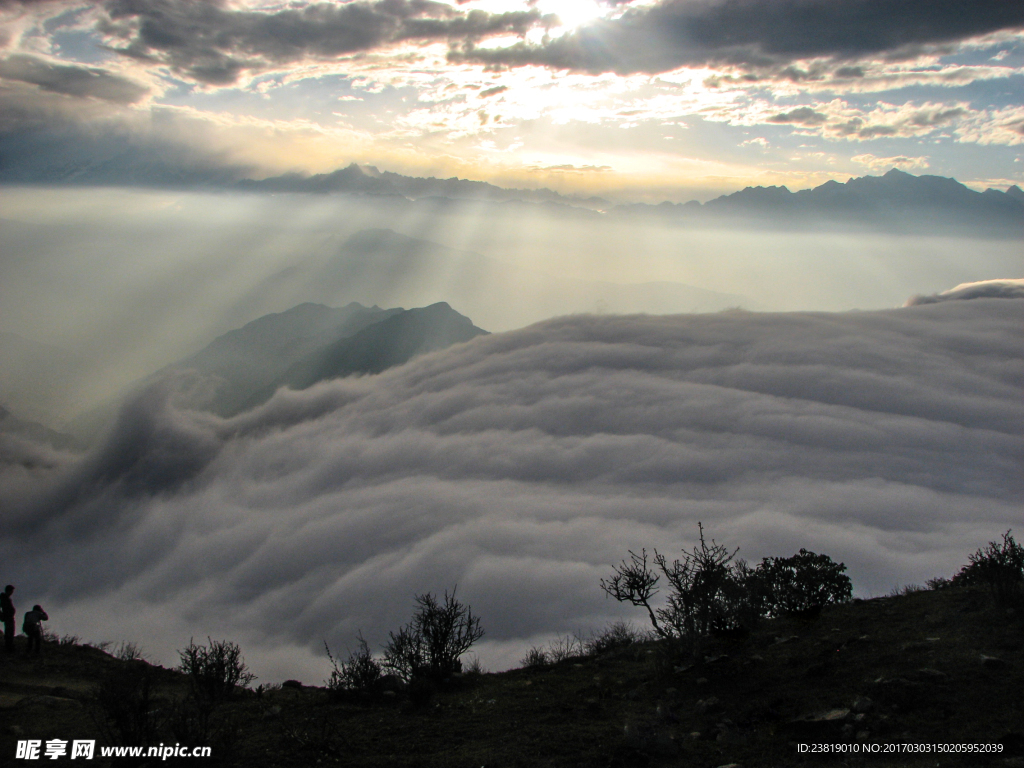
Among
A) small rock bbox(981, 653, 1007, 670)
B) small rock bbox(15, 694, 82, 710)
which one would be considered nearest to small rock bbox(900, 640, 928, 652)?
small rock bbox(981, 653, 1007, 670)

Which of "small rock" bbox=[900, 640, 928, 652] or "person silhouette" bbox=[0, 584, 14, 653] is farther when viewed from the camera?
"person silhouette" bbox=[0, 584, 14, 653]

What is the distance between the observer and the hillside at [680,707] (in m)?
9.44

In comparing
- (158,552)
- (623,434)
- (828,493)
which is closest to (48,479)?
(158,552)

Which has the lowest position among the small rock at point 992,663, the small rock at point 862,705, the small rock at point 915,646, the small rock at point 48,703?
the small rock at point 862,705

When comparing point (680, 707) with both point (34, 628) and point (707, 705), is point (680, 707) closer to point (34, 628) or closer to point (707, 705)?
point (707, 705)

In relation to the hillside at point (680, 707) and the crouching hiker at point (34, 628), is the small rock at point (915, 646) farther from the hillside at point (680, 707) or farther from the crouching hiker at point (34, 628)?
the crouching hiker at point (34, 628)

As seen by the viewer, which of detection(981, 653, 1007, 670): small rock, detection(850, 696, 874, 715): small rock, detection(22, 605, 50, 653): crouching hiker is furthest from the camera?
detection(22, 605, 50, 653): crouching hiker

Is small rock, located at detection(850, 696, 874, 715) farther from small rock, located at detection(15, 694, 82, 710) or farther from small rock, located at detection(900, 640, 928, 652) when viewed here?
small rock, located at detection(15, 694, 82, 710)

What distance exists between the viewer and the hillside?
31.0ft

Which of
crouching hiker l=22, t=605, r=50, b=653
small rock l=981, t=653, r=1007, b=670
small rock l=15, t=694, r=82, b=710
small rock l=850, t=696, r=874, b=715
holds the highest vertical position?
crouching hiker l=22, t=605, r=50, b=653

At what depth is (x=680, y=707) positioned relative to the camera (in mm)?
A: 11789

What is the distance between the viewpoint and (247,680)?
13.8 metres

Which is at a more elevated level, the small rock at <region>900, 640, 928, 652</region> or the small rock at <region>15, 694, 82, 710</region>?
the small rock at <region>15, 694, 82, 710</region>

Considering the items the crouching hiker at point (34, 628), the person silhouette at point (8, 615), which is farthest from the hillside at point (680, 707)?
the person silhouette at point (8, 615)
